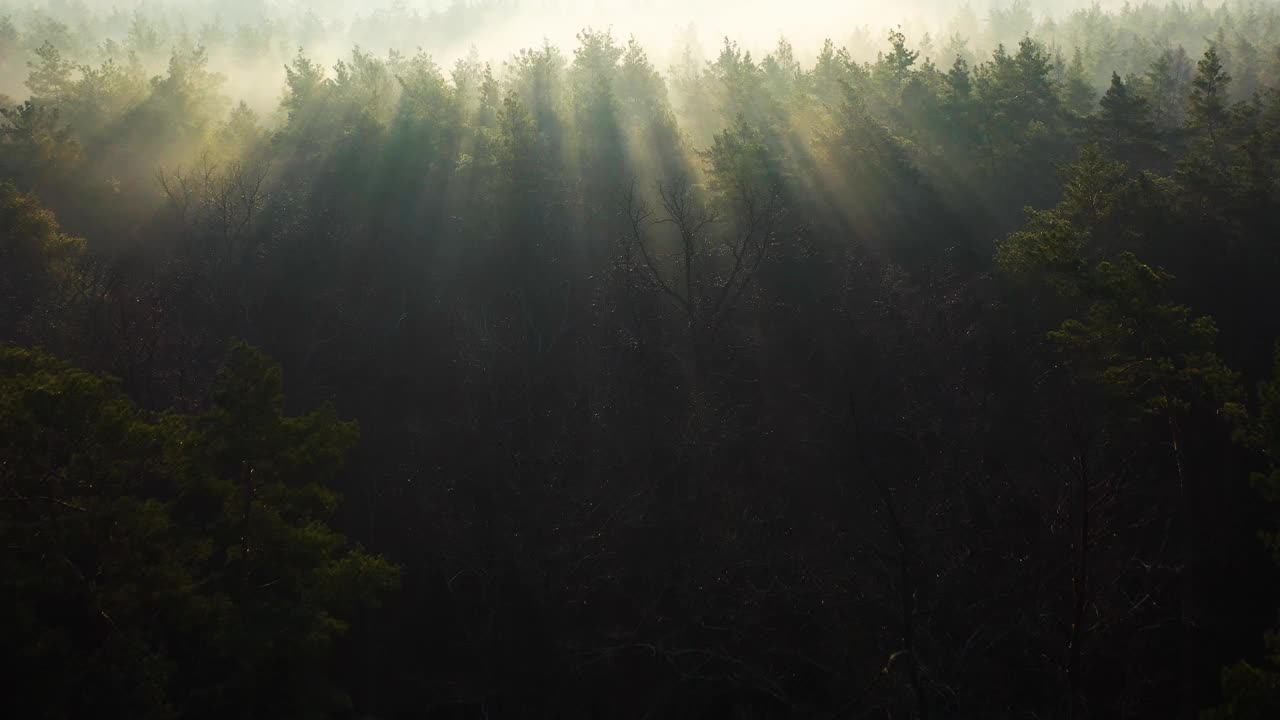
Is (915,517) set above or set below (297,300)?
below

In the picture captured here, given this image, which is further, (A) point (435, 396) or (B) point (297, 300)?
(B) point (297, 300)

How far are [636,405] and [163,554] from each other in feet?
53.8

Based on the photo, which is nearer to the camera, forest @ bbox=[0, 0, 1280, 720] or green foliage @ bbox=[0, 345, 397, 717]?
green foliage @ bbox=[0, 345, 397, 717]

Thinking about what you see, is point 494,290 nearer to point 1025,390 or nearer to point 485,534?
point 485,534

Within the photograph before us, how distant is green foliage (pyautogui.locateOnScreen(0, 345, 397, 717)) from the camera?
10.0m

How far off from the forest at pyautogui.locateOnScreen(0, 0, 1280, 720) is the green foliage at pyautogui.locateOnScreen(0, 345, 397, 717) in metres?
0.07

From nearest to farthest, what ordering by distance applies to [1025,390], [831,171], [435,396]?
[1025,390] → [435,396] → [831,171]

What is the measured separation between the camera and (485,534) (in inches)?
853

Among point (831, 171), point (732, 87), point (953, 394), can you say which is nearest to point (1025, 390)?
point (953, 394)

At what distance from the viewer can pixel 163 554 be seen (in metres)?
11.5

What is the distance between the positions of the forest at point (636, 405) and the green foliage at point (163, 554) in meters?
0.07

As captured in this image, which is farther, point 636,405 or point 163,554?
point 636,405

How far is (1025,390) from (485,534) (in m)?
19.8

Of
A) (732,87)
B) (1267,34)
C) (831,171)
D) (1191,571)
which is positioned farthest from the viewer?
(1267,34)
